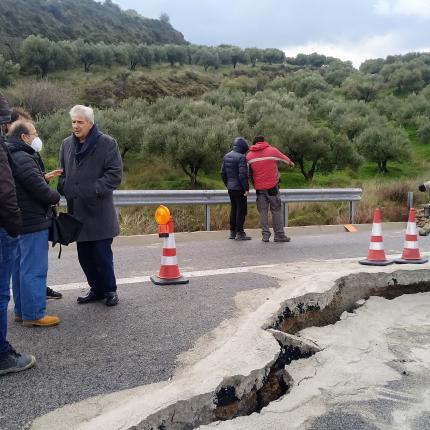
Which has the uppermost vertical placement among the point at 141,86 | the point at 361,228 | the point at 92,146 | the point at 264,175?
the point at 141,86

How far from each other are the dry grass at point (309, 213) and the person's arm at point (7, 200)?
730 cm

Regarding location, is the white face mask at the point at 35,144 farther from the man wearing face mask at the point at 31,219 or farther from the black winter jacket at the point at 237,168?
the black winter jacket at the point at 237,168

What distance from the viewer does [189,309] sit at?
524 centimetres

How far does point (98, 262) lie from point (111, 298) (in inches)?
15.3

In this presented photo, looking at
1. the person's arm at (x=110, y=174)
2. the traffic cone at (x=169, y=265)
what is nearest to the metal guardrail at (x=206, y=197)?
the traffic cone at (x=169, y=265)

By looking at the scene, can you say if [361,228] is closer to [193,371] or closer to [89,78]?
[193,371]

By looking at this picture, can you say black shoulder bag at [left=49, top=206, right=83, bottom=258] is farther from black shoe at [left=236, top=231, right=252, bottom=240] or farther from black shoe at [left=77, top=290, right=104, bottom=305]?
black shoe at [left=236, top=231, right=252, bottom=240]

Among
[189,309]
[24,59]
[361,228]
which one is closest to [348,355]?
[189,309]

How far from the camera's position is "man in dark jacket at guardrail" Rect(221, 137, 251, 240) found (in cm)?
1015

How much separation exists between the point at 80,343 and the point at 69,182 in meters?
1.61

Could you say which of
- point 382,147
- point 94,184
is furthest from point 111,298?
point 382,147

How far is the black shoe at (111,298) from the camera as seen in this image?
534 cm

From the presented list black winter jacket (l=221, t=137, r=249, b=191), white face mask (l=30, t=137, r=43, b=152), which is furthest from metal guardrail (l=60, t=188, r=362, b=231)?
white face mask (l=30, t=137, r=43, b=152)

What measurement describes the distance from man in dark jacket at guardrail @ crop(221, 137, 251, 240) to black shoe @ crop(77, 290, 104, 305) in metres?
5.09
